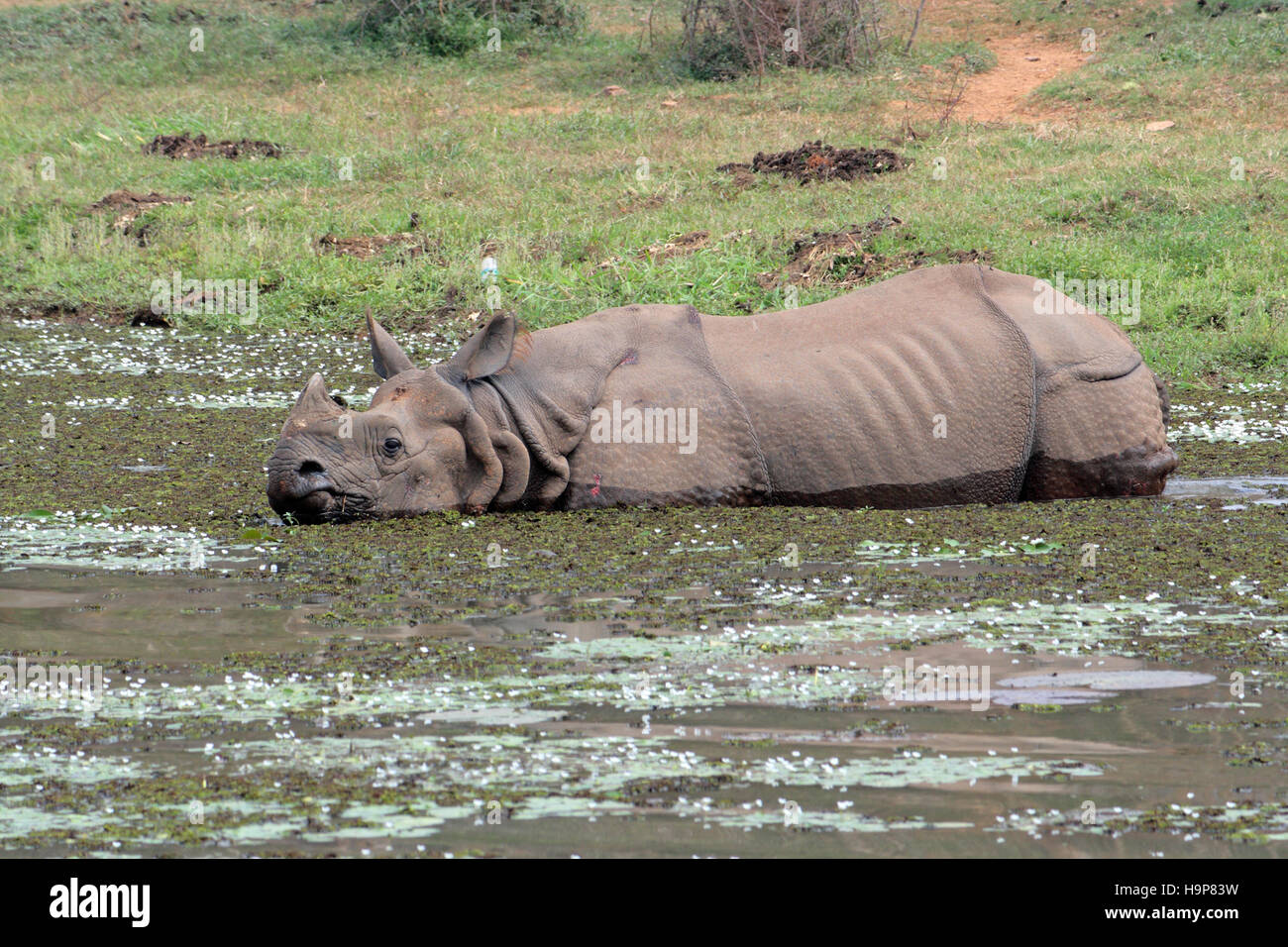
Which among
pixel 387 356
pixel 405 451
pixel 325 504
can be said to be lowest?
pixel 325 504

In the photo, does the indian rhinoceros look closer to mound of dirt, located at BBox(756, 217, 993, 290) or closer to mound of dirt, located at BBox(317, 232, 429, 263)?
mound of dirt, located at BBox(756, 217, 993, 290)

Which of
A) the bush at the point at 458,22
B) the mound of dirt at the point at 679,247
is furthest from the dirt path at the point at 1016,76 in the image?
the bush at the point at 458,22

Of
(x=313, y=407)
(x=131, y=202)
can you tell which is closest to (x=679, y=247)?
(x=131, y=202)

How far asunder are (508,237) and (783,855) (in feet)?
40.0

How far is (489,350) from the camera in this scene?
8.08 metres

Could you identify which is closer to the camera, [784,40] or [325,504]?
[325,504]

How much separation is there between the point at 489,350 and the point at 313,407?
87 centimetres

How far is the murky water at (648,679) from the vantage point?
421cm

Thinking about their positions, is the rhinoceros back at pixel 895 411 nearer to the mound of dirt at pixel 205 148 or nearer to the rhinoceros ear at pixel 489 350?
the rhinoceros ear at pixel 489 350

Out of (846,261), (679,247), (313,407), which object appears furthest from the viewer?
(679,247)

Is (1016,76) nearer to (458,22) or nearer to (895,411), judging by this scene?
(458,22)

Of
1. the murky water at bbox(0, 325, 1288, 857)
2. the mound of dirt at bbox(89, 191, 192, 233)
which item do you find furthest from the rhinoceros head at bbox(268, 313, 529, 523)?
the mound of dirt at bbox(89, 191, 192, 233)

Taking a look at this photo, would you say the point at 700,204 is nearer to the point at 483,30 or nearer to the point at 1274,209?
the point at 1274,209

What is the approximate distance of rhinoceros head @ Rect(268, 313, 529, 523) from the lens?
7672 millimetres
